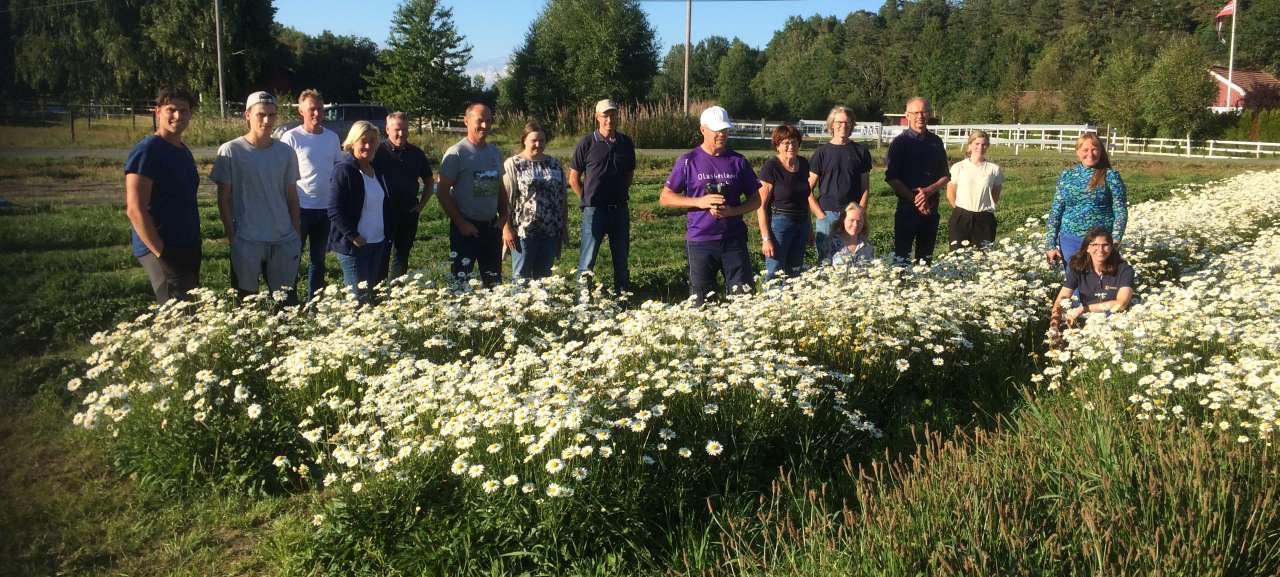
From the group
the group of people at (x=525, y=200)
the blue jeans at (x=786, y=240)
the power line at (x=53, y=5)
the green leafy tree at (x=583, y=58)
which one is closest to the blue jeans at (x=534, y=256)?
the group of people at (x=525, y=200)

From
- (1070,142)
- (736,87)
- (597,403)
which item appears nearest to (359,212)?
(597,403)

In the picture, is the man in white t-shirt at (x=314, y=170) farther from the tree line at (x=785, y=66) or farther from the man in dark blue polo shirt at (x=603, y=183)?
the tree line at (x=785, y=66)

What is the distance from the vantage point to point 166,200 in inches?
220

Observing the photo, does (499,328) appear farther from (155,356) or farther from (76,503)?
(76,503)

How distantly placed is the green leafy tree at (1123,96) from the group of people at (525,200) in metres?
41.7

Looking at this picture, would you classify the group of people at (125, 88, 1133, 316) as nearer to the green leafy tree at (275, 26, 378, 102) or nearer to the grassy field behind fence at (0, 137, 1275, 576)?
the grassy field behind fence at (0, 137, 1275, 576)

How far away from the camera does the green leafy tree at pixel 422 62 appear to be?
1911 inches

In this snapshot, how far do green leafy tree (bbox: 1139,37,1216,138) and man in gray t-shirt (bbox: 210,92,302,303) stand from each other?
45483 millimetres

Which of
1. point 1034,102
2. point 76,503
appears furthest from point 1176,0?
point 76,503

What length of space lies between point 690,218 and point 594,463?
11.1 feet

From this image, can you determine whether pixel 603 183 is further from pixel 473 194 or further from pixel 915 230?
pixel 915 230

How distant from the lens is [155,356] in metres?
4.87

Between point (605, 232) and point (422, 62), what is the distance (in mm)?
43590

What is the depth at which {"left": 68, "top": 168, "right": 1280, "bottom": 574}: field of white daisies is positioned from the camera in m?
3.71
